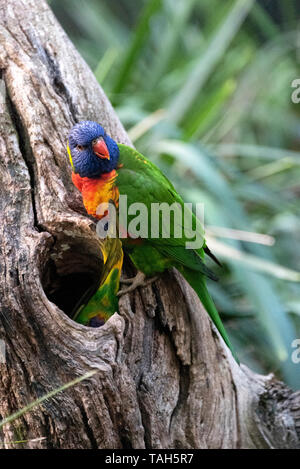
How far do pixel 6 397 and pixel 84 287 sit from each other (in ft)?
1.66

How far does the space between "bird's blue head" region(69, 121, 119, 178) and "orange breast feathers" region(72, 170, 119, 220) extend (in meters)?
0.02

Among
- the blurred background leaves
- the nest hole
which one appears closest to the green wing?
the nest hole

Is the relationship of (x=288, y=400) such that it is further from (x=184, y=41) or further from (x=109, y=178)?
(x=184, y=41)

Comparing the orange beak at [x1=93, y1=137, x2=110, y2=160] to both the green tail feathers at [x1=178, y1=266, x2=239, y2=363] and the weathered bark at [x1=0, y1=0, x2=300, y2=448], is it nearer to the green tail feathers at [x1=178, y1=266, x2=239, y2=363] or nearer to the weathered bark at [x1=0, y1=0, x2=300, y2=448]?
the weathered bark at [x1=0, y1=0, x2=300, y2=448]

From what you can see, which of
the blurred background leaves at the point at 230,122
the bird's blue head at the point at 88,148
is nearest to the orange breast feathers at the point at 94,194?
the bird's blue head at the point at 88,148

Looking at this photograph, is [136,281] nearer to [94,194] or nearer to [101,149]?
[94,194]

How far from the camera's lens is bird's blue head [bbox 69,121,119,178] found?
4.36 ft

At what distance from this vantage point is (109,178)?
1418 millimetres

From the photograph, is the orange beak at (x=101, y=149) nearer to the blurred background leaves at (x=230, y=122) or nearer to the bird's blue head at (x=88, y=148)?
the bird's blue head at (x=88, y=148)

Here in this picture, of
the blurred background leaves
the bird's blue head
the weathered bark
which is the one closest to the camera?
the weathered bark

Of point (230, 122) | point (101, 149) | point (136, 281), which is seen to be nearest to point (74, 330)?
point (136, 281)

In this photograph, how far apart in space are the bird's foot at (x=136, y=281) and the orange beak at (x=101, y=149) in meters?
0.32

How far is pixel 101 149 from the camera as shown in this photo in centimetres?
135
